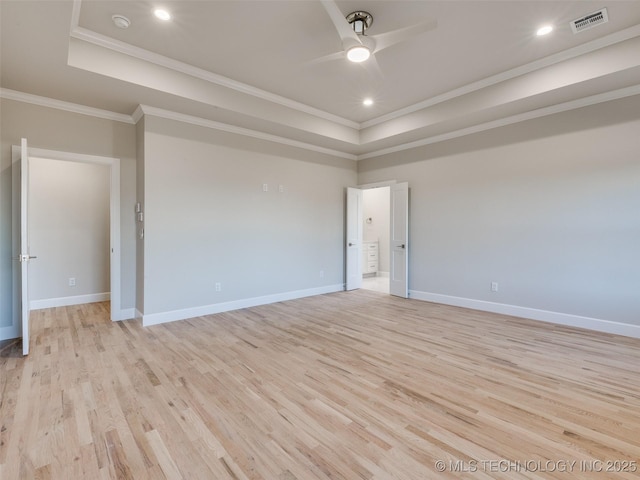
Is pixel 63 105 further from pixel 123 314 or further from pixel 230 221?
pixel 123 314

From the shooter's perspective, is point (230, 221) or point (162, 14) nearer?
point (162, 14)

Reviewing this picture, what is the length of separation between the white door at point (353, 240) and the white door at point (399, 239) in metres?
0.88

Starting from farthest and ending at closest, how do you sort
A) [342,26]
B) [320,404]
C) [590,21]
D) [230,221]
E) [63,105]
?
[230,221] → [63,105] → [590,21] → [342,26] → [320,404]

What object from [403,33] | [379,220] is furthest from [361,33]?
[379,220]

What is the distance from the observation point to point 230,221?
15.7ft

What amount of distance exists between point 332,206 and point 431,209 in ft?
6.20

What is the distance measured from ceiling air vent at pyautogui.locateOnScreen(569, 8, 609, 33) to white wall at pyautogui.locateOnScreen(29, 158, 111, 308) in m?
6.77

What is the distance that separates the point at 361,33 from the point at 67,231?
17.9ft

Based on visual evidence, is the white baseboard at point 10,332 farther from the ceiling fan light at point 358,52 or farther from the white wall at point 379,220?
the white wall at point 379,220

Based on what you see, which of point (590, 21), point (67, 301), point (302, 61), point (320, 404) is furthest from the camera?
point (67, 301)

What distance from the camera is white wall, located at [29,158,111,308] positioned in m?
4.91

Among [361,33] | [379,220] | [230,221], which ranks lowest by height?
[230,221]

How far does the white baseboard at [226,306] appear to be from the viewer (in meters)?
4.11

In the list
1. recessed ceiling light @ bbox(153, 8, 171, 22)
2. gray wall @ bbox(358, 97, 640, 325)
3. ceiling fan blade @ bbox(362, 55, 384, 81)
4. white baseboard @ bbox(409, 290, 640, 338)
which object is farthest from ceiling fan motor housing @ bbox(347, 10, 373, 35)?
white baseboard @ bbox(409, 290, 640, 338)
